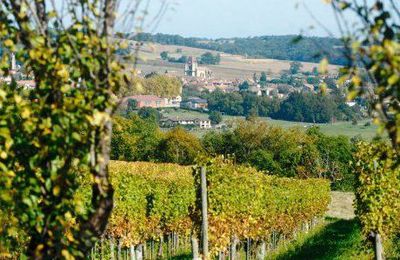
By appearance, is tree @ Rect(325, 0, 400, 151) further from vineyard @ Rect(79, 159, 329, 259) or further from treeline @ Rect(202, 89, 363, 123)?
treeline @ Rect(202, 89, 363, 123)

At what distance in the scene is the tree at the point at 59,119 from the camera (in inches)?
291

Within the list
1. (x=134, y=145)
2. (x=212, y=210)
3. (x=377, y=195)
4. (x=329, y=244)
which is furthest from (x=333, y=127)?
(x=212, y=210)

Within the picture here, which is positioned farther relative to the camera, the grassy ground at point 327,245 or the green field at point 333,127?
Answer: the green field at point 333,127

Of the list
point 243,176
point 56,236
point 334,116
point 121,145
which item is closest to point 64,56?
point 56,236

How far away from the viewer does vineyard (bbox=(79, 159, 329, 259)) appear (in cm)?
2245

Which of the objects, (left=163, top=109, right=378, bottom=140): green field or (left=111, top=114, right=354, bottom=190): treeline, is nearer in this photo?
(left=111, top=114, right=354, bottom=190): treeline

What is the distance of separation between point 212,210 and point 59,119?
15.3m

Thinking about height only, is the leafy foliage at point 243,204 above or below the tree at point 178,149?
below

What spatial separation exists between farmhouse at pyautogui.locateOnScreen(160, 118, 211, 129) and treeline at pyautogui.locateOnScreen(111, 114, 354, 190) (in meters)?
52.5

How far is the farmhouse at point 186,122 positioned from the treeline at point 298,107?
11.9 metres

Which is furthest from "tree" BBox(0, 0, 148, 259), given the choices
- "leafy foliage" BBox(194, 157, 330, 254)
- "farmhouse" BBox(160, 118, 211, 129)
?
"farmhouse" BBox(160, 118, 211, 129)

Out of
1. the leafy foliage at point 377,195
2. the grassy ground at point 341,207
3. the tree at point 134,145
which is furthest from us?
the tree at point 134,145

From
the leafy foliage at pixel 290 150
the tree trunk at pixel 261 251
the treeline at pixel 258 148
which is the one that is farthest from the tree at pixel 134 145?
the tree trunk at pixel 261 251

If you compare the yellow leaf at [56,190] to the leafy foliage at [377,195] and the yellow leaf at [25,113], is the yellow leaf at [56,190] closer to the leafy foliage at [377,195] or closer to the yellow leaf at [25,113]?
the yellow leaf at [25,113]
